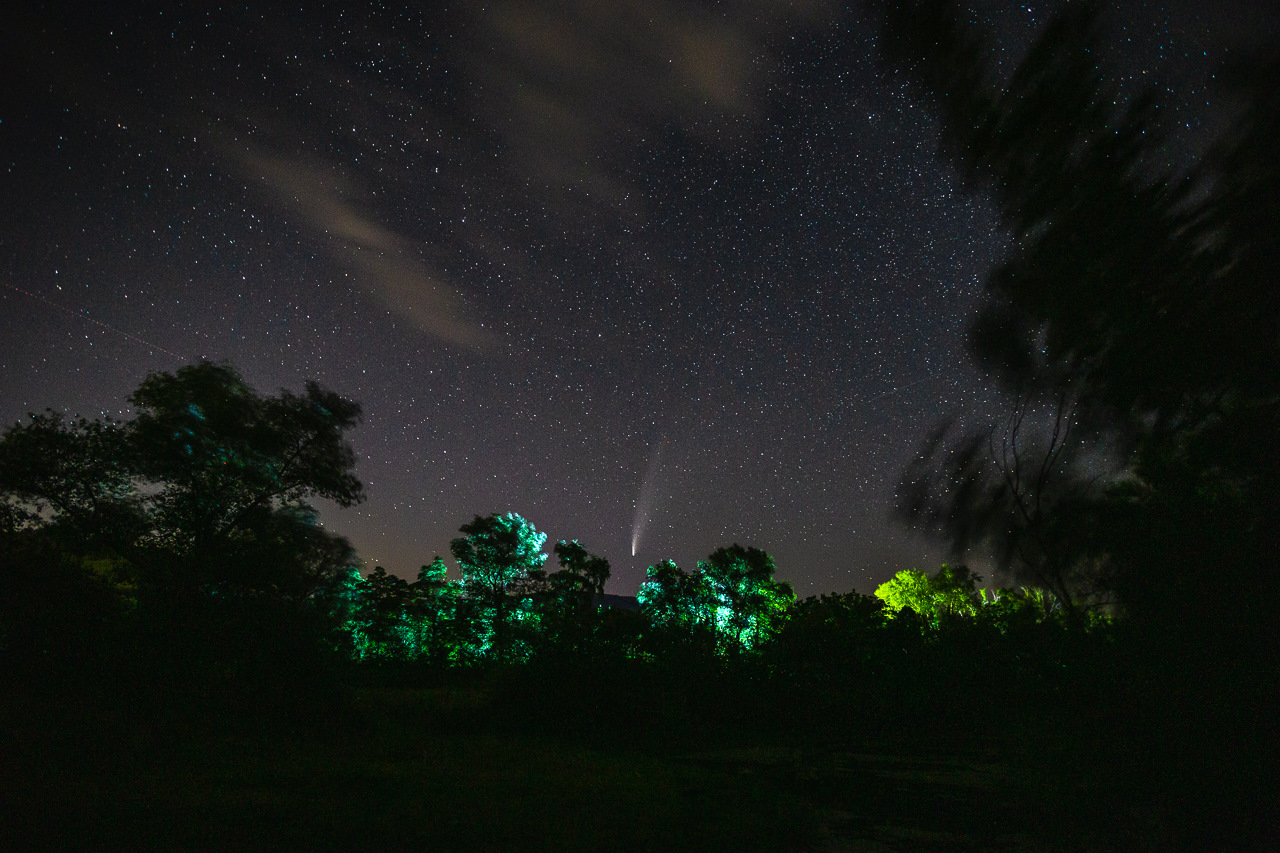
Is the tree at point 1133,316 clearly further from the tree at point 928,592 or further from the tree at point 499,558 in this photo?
the tree at point 928,592

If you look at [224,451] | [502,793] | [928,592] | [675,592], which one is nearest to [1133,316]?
[502,793]

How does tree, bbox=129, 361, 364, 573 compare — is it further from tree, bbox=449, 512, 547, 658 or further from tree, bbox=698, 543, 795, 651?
tree, bbox=698, 543, 795, 651

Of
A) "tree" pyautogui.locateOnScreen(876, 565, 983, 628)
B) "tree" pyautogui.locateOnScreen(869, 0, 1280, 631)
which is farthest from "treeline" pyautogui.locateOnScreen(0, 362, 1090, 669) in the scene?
"tree" pyautogui.locateOnScreen(876, 565, 983, 628)

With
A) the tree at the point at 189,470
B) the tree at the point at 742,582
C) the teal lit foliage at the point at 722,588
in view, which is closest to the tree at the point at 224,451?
the tree at the point at 189,470

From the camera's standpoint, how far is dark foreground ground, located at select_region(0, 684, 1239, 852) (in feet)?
12.9

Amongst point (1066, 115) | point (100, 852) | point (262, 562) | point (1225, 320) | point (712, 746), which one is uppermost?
point (1066, 115)

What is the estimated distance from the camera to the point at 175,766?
569 centimetres

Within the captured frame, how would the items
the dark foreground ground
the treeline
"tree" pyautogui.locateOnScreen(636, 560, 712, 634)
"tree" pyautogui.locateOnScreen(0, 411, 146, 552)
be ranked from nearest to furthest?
the dark foreground ground, the treeline, "tree" pyautogui.locateOnScreen(0, 411, 146, 552), "tree" pyautogui.locateOnScreen(636, 560, 712, 634)

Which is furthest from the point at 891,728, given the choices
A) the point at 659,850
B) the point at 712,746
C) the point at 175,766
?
the point at 175,766

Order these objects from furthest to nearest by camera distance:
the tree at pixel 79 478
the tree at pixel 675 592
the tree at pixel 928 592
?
1. the tree at pixel 928 592
2. the tree at pixel 675 592
3. the tree at pixel 79 478

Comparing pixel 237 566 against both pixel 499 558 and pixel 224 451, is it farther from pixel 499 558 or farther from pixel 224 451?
pixel 499 558

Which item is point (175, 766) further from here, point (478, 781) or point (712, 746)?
point (712, 746)

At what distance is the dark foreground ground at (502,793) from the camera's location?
392cm

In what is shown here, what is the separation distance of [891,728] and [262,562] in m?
11.7
